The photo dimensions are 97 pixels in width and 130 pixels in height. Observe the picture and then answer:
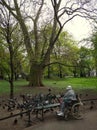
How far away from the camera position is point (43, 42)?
33625 mm

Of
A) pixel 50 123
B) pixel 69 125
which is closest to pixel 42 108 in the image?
pixel 50 123

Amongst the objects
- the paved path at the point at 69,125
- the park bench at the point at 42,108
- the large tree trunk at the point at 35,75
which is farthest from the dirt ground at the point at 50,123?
the large tree trunk at the point at 35,75

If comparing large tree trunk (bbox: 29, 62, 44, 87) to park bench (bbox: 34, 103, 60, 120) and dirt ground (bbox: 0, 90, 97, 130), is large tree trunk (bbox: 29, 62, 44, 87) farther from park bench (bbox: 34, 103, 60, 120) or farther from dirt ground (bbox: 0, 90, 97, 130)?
dirt ground (bbox: 0, 90, 97, 130)

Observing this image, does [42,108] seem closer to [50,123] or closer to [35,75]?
[50,123]

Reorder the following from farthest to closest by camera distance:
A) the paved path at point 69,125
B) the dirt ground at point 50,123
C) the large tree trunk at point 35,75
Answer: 1. the large tree trunk at point 35,75
2. the dirt ground at point 50,123
3. the paved path at point 69,125

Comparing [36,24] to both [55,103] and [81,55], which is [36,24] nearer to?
[55,103]

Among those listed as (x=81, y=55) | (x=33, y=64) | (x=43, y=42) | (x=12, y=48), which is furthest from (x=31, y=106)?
(x=81, y=55)

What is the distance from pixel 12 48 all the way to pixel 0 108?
14.2ft

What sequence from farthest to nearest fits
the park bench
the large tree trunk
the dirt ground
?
the large tree trunk < the park bench < the dirt ground

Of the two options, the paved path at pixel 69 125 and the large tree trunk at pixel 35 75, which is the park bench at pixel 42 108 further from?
the large tree trunk at pixel 35 75

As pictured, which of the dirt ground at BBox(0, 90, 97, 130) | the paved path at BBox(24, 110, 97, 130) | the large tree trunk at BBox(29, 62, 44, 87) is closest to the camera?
the paved path at BBox(24, 110, 97, 130)

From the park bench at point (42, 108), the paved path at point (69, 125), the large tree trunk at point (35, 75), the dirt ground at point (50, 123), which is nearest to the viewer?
the paved path at point (69, 125)

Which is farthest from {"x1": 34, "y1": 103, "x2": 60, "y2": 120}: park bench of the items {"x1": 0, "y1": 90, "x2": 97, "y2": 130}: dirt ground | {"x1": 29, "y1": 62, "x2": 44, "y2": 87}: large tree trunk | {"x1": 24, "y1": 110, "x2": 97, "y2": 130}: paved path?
{"x1": 29, "y1": 62, "x2": 44, "y2": 87}: large tree trunk

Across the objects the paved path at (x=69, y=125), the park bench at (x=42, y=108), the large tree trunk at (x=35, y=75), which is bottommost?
the paved path at (x=69, y=125)
